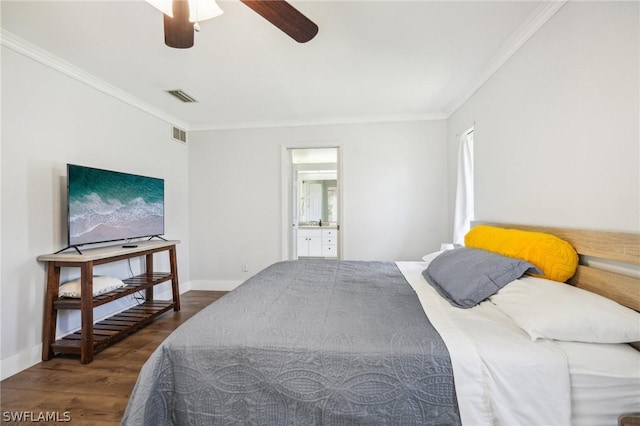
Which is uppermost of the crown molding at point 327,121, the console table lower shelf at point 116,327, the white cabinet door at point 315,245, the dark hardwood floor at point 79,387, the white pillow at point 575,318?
the crown molding at point 327,121

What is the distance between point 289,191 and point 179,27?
2.71 meters

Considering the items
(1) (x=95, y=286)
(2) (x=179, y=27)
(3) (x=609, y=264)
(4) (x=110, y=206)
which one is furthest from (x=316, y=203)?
(3) (x=609, y=264)

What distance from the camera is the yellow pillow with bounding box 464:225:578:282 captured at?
4.51 ft

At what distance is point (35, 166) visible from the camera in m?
2.15

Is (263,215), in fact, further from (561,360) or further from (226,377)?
(561,360)

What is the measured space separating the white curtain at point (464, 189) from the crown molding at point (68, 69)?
3675 millimetres

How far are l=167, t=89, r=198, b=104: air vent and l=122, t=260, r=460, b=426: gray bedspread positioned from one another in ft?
8.64

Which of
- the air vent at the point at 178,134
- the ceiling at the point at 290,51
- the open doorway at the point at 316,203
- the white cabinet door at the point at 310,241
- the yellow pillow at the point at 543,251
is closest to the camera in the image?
the yellow pillow at the point at 543,251

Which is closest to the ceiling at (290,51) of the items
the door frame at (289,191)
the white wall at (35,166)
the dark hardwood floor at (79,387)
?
the white wall at (35,166)

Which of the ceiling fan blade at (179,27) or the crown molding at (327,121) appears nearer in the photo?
the ceiling fan blade at (179,27)

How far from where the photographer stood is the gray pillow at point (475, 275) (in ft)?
4.57

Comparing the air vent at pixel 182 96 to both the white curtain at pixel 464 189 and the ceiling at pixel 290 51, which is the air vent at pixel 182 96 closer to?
the ceiling at pixel 290 51

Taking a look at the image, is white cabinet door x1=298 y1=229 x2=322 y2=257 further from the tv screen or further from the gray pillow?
the gray pillow

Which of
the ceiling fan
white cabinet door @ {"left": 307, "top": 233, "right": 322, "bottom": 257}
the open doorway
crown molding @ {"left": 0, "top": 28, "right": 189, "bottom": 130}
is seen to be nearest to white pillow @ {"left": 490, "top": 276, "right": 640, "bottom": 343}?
the ceiling fan
